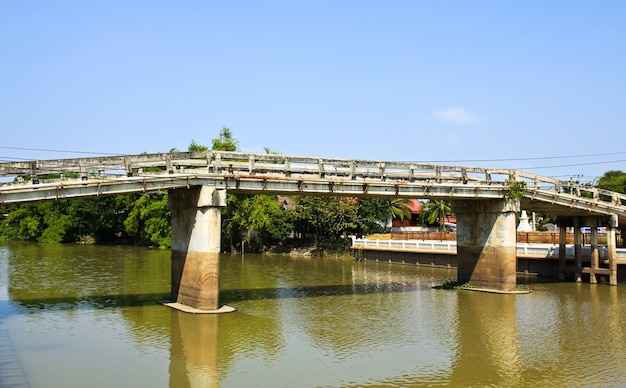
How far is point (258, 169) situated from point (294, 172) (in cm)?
217

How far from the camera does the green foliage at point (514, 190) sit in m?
35.6

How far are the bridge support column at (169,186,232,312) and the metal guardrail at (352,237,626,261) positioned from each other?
29021mm

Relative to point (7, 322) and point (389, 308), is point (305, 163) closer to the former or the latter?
Answer: point (389, 308)

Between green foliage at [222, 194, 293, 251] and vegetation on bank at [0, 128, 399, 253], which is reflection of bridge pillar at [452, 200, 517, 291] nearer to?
vegetation on bank at [0, 128, 399, 253]

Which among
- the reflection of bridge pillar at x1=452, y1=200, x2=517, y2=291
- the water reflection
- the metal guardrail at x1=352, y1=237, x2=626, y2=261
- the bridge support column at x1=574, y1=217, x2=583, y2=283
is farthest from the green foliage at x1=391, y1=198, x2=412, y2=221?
the water reflection

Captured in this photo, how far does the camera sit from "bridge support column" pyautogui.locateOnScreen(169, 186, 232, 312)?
26656 mm

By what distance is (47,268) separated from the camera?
49.0 meters

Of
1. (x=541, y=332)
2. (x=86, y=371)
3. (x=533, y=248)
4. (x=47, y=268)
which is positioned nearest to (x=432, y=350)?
(x=541, y=332)

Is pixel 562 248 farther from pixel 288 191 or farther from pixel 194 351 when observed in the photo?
pixel 194 351

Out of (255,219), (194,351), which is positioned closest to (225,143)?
(255,219)

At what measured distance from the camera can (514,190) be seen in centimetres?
3562

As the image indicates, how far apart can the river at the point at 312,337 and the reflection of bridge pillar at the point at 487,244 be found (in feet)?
5.49

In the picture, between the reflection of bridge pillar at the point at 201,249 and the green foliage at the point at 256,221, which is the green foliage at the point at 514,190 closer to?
the reflection of bridge pillar at the point at 201,249

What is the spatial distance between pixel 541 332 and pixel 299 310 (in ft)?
36.9
